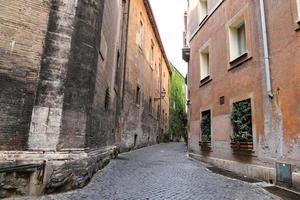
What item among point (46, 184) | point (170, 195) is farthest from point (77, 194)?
point (170, 195)

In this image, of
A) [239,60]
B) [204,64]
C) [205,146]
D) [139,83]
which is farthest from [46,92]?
[139,83]

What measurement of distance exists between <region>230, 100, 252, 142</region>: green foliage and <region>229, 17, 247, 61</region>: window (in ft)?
5.61

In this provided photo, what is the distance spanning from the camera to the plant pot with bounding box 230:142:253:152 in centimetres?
762

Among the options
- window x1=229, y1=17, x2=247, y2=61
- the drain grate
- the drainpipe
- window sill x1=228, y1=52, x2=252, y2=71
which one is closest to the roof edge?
window x1=229, y1=17, x2=247, y2=61

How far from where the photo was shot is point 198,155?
458 inches

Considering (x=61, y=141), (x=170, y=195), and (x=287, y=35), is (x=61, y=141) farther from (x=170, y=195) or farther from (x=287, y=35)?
(x=287, y=35)

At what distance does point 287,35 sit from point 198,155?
656 cm

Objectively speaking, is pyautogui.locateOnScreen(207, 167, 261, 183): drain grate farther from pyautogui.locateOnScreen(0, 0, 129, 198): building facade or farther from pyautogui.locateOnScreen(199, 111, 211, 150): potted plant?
pyautogui.locateOnScreen(0, 0, 129, 198): building facade

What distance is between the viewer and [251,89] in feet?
25.5

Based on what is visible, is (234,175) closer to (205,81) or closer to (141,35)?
(205,81)

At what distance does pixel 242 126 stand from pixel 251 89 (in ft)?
3.76

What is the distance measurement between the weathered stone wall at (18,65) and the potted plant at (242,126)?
575 cm

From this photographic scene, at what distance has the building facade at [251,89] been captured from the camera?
6289 mm

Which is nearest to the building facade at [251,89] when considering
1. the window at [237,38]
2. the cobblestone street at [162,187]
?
the window at [237,38]
